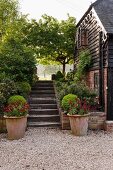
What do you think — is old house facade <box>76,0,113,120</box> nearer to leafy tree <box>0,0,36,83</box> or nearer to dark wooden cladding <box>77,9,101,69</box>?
dark wooden cladding <box>77,9,101,69</box>

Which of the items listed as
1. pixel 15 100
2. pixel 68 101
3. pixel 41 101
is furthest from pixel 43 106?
pixel 15 100

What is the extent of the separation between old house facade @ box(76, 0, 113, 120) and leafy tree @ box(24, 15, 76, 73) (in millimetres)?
4040

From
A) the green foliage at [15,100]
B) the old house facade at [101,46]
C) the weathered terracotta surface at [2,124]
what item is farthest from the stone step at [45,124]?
the old house facade at [101,46]

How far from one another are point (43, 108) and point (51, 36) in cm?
783

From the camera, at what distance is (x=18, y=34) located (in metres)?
19.8

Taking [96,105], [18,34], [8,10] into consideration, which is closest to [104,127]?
[96,105]

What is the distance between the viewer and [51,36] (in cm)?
2020

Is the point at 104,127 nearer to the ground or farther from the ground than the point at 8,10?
nearer to the ground

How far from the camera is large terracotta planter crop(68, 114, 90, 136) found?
10617mm

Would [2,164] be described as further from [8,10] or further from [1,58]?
[8,10]

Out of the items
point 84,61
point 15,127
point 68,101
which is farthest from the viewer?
point 84,61

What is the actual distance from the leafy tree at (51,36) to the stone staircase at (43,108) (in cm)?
409

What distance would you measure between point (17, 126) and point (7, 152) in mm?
1868

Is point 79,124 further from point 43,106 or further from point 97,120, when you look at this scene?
point 43,106
